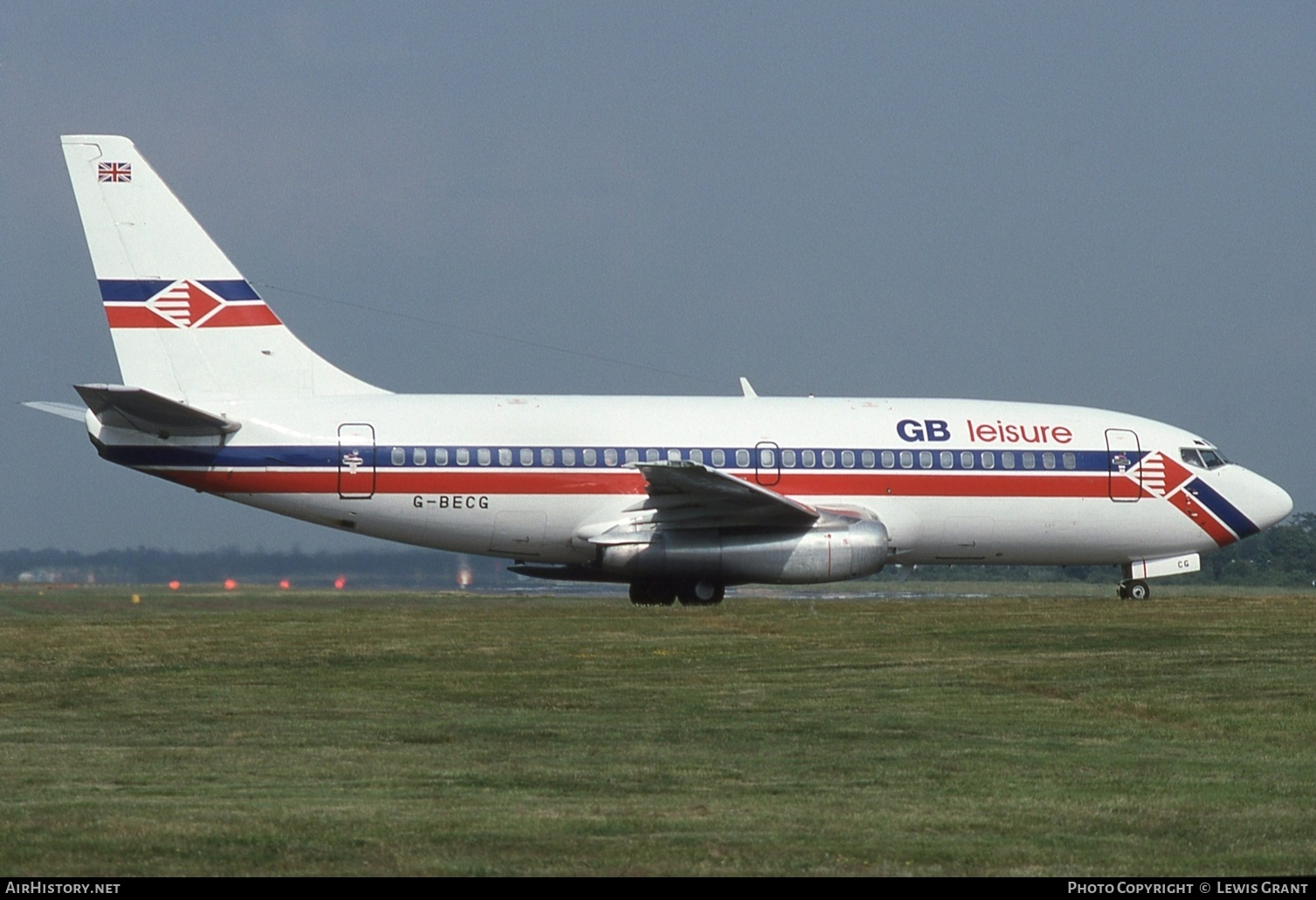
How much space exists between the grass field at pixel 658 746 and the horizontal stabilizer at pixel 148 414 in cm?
378

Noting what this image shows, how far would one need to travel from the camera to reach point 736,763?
39.3ft

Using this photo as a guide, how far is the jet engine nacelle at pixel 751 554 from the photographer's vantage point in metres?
28.6

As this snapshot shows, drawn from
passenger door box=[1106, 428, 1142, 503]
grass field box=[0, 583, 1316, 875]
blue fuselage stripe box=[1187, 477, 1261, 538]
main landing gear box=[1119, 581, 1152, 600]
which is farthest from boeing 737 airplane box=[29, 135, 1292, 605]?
grass field box=[0, 583, 1316, 875]

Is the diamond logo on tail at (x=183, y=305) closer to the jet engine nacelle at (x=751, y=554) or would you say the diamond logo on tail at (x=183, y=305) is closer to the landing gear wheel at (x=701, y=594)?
the jet engine nacelle at (x=751, y=554)

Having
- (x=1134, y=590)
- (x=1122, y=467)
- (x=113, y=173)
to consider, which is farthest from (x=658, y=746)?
(x=1134, y=590)

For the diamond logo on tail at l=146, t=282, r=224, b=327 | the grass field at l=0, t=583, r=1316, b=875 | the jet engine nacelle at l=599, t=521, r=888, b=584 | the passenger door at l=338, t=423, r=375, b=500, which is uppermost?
the diamond logo on tail at l=146, t=282, r=224, b=327

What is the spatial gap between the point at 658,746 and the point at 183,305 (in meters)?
18.3

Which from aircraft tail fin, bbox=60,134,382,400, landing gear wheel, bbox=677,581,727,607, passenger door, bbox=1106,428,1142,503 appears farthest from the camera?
passenger door, bbox=1106,428,1142,503

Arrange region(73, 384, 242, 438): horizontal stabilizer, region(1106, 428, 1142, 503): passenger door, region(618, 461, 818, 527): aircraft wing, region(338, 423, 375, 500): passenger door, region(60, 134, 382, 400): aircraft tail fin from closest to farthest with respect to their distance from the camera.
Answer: region(73, 384, 242, 438): horizontal stabilizer → region(618, 461, 818, 527): aircraft wing → region(338, 423, 375, 500): passenger door → region(60, 134, 382, 400): aircraft tail fin → region(1106, 428, 1142, 503): passenger door

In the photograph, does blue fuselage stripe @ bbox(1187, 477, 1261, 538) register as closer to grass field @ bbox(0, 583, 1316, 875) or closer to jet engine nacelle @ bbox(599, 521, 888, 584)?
jet engine nacelle @ bbox(599, 521, 888, 584)

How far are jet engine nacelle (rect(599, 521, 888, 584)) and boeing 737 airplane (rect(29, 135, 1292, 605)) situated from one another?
0.11ft

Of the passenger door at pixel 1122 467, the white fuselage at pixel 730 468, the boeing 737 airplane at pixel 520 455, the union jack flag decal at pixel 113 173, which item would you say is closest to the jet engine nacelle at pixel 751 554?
the boeing 737 airplane at pixel 520 455

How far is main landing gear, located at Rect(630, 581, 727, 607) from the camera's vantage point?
29.5m
